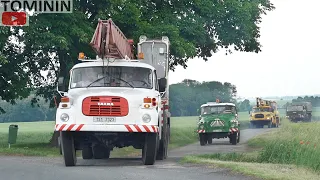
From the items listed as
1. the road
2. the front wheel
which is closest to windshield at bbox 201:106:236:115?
the front wheel

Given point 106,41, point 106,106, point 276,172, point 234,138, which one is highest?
point 106,41

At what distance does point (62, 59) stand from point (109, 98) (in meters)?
18.9

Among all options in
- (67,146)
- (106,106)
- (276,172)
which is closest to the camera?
(276,172)

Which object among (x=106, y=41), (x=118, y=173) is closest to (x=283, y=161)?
(x=106, y=41)

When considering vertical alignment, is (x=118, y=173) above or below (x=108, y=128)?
below

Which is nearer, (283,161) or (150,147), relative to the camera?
(150,147)

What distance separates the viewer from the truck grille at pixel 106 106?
62.7ft

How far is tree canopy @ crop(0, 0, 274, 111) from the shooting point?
34000mm

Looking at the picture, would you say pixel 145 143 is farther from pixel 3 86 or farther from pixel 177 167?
pixel 3 86

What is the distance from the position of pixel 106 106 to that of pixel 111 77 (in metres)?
1.36

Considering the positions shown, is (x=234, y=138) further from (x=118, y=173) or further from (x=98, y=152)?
(x=118, y=173)

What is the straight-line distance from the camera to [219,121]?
3753 cm

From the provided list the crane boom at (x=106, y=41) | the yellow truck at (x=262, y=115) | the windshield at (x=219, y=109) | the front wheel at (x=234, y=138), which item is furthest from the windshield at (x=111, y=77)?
the yellow truck at (x=262, y=115)

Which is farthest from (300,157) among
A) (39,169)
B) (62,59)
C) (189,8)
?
(189,8)
